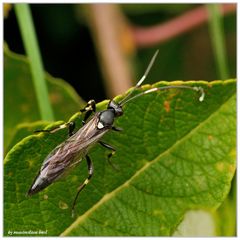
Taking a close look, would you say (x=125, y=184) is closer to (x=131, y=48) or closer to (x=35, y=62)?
(x=35, y=62)

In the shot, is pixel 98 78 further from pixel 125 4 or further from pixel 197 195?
pixel 197 195

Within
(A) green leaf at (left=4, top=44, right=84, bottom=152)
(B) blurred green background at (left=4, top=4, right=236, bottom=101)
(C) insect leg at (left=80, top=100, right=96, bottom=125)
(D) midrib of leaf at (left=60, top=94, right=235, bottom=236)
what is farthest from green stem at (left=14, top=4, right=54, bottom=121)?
(B) blurred green background at (left=4, top=4, right=236, bottom=101)

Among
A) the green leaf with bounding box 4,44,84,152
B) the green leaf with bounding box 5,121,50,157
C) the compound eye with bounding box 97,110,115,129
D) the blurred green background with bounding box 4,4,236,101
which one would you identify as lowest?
the green leaf with bounding box 5,121,50,157

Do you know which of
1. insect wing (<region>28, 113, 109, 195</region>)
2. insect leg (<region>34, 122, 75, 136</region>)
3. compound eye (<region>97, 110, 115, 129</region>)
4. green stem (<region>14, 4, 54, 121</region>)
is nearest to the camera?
insect leg (<region>34, 122, 75, 136</region>)

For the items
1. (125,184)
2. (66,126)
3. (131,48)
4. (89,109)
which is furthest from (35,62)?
(131,48)

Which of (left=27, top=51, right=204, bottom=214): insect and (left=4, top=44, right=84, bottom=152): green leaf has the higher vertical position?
(left=4, top=44, right=84, bottom=152): green leaf

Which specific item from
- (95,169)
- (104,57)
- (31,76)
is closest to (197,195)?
(95,169)

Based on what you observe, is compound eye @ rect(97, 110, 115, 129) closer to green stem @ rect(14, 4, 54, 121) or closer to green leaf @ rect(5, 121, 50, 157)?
green stem @ rect(14, 4, 54, 121)

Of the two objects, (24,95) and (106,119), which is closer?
(106,119)
